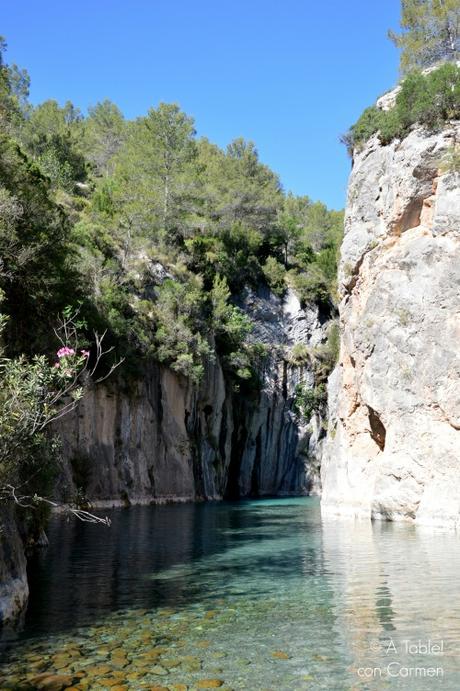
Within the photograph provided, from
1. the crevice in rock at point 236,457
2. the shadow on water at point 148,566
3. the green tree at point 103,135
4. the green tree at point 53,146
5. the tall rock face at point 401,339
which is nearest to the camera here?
the shadow on water at point 148,566

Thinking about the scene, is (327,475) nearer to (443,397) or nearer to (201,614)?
A: (443,397)

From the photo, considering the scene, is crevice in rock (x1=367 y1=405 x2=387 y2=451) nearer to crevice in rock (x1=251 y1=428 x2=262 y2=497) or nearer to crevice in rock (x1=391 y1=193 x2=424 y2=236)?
crevice in rock (x1=391 y1=193 x2=424 y2=236)

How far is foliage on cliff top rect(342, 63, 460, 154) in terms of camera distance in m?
25.3

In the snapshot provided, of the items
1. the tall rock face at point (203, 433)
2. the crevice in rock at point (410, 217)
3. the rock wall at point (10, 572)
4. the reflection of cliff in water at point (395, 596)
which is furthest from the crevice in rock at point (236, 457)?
the rock wall at point (10, 572)

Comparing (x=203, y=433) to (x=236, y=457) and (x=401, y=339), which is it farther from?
(x=401, y=339)

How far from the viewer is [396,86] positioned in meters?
30.5

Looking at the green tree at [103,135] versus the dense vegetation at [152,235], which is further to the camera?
the green tree at [103,135]

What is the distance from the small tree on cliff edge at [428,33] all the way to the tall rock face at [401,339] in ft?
25.6

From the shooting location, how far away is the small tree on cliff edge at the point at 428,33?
3222cm

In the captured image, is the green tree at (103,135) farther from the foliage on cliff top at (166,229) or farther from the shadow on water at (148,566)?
the shadow on water at (148,566)

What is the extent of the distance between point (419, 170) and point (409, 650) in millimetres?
21174

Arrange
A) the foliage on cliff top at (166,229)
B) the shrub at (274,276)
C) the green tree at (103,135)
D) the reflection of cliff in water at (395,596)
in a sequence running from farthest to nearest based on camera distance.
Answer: the green tree at (103,135) < the shrub at (274,276) < the foliage on cliff top at (166,229) < the reflection of cliff in water at (395,596)

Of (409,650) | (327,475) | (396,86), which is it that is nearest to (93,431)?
(327,475)

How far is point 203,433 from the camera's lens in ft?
144
